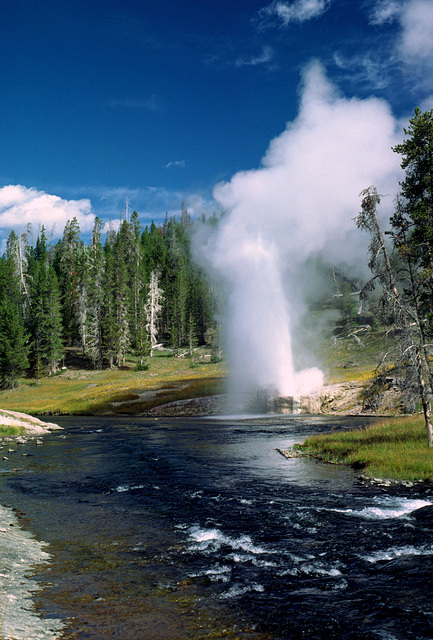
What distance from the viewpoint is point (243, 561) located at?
29.2ft

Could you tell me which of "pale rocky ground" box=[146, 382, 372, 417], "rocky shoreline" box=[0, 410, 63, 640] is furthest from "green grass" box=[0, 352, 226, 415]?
"rocky shoreline" box=[0, 410, 63, 640]

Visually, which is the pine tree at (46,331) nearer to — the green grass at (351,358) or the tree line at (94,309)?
the tree line at (94,309)

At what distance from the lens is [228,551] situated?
373 inches

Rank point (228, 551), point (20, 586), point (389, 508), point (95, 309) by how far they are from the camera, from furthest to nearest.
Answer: point (95, 309)
point (389, 508)
point (228, 551)
point (20, 586)

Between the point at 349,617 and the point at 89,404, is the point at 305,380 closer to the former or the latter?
the point at 89,404

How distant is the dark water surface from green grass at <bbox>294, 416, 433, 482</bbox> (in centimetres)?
126

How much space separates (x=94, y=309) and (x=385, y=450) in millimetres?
75104

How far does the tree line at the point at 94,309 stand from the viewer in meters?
78.6

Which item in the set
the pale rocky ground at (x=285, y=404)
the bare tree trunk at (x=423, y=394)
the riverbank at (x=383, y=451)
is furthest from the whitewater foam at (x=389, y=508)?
the pale rocky ground at (x=285, y=404)

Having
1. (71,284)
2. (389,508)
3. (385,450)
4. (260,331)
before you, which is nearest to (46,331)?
(71,284)

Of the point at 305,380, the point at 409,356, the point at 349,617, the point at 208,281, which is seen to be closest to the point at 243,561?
the point at 349,617

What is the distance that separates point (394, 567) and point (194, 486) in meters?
8.75

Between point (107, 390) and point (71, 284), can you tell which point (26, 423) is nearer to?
point (107, 390)

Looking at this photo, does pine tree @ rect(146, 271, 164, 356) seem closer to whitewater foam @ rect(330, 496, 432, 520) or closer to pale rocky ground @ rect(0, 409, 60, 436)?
pale rocky ground @ rect(0, 409, 60, 436)
